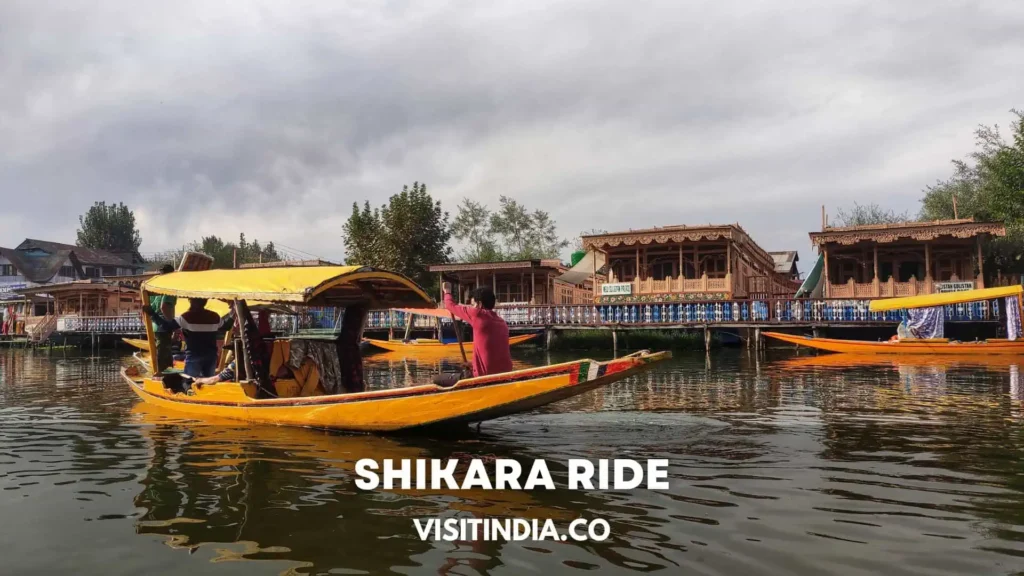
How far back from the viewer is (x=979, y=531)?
13.1 ft

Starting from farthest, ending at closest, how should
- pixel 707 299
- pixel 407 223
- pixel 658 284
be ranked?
pixel 407 223
pixel 658 284
pixel 707 299

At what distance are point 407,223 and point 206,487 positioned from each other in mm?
28198

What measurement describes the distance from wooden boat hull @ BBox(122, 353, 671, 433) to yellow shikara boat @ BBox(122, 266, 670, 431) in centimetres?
1

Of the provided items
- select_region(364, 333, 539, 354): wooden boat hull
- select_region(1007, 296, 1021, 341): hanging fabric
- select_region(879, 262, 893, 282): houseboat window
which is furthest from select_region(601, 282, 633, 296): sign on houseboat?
select_region(1007, 296, 1021, 341): hanging fabric

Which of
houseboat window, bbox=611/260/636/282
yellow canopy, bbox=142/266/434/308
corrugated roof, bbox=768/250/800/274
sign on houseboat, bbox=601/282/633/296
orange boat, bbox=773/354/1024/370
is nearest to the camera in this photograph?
yellow canopy, bbox=142/266/434/308

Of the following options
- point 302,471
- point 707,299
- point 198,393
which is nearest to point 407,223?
point 707,299

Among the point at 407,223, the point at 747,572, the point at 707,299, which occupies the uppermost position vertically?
the point at 407,223

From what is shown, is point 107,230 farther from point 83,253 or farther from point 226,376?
point 226,376

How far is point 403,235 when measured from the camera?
3306cm

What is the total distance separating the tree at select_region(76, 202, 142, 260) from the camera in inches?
2712

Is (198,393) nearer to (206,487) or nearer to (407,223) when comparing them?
(206,487)

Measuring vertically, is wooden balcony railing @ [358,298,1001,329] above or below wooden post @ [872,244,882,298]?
below

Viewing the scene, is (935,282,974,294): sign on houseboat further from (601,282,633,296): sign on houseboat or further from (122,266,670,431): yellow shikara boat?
(122,266,670,431): yellow shikara boat

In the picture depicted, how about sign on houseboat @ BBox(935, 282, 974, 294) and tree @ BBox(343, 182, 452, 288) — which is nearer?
sign on houseboat @ BBox(935, 282, 974, 294)
